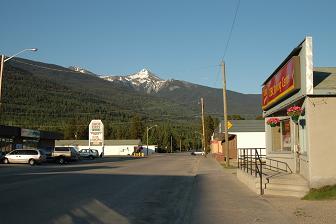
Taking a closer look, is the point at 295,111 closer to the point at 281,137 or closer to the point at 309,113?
the point at 309,113

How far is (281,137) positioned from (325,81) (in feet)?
20.2

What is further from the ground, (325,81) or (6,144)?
(325,81)

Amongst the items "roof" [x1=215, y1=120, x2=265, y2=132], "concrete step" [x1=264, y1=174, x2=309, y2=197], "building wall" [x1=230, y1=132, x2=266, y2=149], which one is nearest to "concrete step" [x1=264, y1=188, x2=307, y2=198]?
"concrete step" [x1=264, y1=174, x2=309, y2=197]

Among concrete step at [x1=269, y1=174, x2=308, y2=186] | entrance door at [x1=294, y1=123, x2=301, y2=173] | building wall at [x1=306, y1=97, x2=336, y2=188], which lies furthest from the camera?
entrance door at [x1=294, y1=123, x2=301, y2=173]

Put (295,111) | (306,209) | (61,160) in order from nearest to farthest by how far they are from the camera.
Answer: (306,209), (295,111), (61,160)

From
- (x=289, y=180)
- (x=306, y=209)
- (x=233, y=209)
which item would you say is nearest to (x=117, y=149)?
(x=289, y=180)

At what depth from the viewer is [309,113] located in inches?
614

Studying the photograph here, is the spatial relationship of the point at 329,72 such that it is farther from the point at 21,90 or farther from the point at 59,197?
the point at 21,90

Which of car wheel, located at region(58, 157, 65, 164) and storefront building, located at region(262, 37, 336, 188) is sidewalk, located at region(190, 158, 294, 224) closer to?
storefront building, located at region(262, 37, 336, 188)

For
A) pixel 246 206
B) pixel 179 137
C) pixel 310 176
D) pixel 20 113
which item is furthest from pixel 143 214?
pixel 179 137

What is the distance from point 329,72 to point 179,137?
537ft

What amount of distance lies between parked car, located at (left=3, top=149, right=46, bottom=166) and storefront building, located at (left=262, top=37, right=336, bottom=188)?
95.0 feet

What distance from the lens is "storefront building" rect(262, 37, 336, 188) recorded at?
1544 centimetres

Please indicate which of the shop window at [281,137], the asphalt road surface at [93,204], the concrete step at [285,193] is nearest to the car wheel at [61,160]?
the asphalt road surface at [93,204]
